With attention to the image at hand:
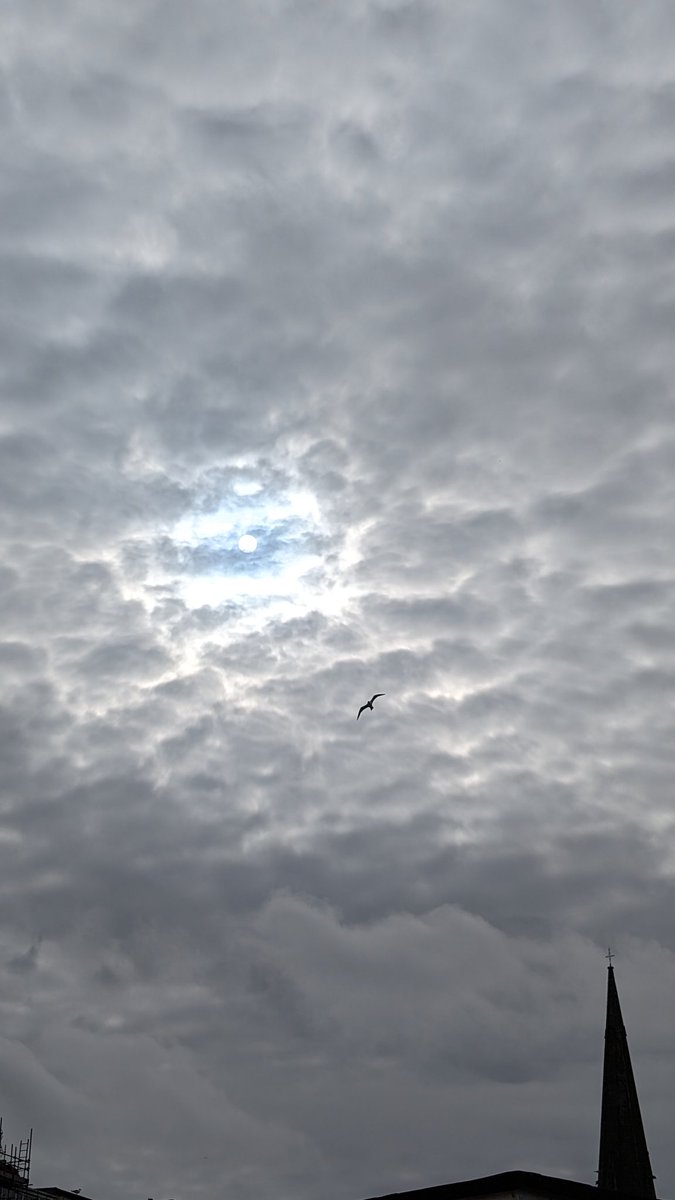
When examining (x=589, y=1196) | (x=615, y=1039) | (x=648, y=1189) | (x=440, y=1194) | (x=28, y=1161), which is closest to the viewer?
(x=589, y=1196)

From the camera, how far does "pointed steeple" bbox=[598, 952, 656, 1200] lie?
310 ft

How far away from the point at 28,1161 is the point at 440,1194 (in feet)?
155

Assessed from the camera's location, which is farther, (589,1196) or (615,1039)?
(615,1039)

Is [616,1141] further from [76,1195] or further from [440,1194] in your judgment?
[440,1194]

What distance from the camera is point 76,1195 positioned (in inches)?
3745

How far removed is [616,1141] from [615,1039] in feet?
26.5

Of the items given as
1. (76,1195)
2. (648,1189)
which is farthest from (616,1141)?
(76,1195)

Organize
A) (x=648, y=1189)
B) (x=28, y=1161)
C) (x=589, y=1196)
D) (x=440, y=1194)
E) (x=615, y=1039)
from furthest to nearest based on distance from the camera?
(x=615, y=1039) < (x=648, y=1189) < (x=28, y=1161) < (x=440, y=1194) < (x=589, y=1196)

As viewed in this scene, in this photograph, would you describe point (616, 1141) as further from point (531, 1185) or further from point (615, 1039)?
point (531, 1185)

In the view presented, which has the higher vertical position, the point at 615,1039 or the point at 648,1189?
the point at 615,1039

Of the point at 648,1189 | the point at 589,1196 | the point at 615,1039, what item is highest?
the point at 615,1039

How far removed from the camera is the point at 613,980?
351ft

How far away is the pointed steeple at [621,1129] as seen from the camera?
310 ft

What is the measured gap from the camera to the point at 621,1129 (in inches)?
3816
